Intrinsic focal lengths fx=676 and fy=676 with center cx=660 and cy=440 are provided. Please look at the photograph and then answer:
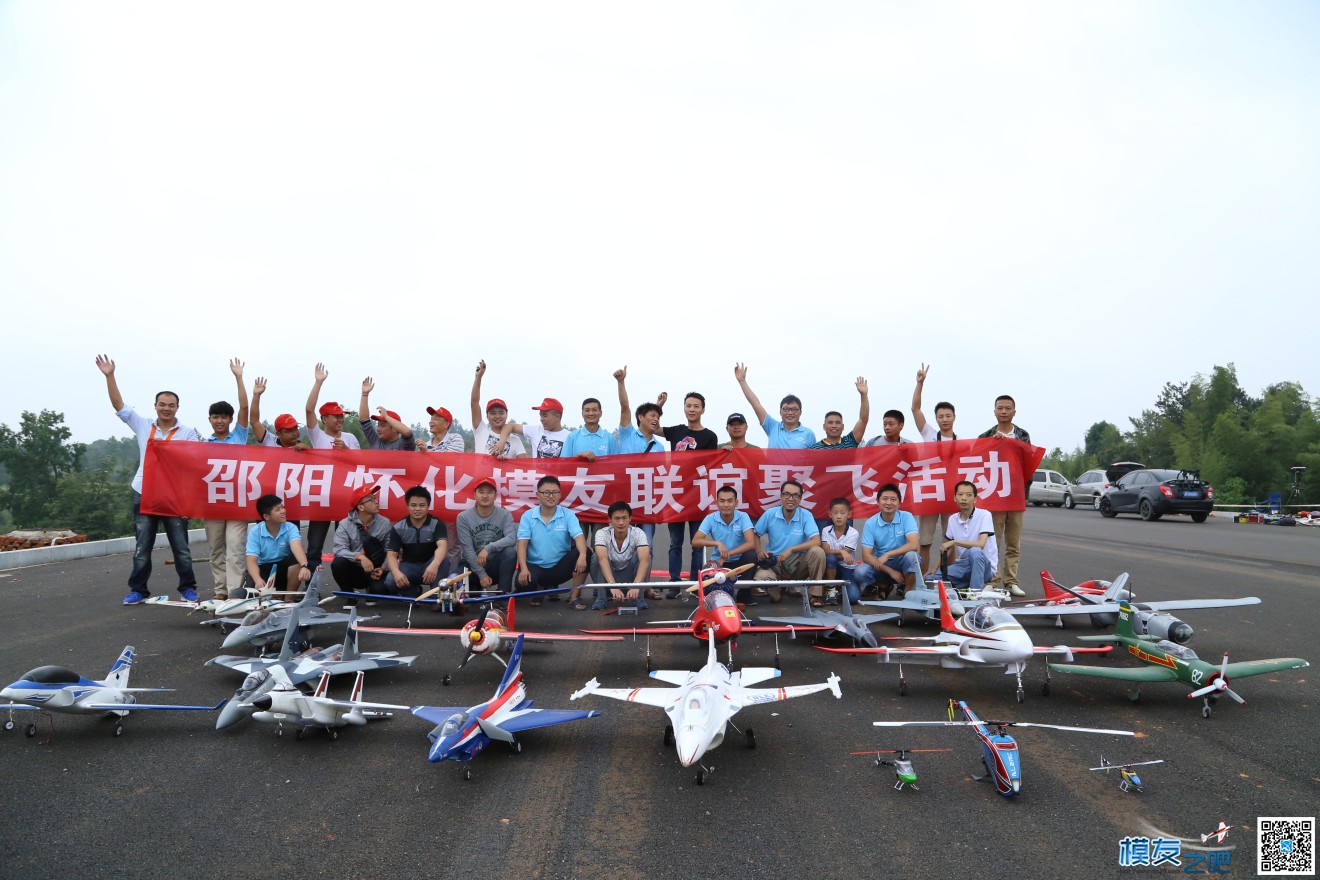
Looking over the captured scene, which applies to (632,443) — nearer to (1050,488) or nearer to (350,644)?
(350,644)

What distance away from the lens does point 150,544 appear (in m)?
9.95

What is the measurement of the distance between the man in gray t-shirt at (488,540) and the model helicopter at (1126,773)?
703 cm

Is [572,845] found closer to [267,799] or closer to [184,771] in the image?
[267,799]

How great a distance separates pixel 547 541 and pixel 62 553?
12.7 m

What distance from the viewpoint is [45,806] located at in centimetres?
434

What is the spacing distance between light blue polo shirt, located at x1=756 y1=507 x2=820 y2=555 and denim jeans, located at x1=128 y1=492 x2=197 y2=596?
845 centimetres

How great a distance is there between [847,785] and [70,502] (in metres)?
53.9

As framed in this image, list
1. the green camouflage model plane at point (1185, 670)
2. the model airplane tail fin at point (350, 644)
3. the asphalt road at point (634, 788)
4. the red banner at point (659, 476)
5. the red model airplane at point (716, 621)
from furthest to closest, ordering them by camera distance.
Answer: the red banner at point (659, 476) < the model airplane tail fin at point (350, 644) < the red model airplane at point (716, 621) < the green camouflage model plane at point (1185, 670) < the asphalt road at point (634, 788)

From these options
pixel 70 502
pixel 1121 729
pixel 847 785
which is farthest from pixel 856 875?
pixel 70 502

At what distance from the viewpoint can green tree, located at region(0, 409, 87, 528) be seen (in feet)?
141

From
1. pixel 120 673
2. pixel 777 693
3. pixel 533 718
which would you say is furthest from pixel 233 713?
pixel 777 693

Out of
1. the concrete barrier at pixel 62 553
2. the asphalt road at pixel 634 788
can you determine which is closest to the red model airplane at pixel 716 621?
the asphalt road at pixel 634 788

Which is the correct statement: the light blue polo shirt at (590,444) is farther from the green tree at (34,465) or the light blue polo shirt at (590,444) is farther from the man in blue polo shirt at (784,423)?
the green tree at (34,465)

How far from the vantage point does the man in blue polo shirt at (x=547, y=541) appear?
30.6 ft
